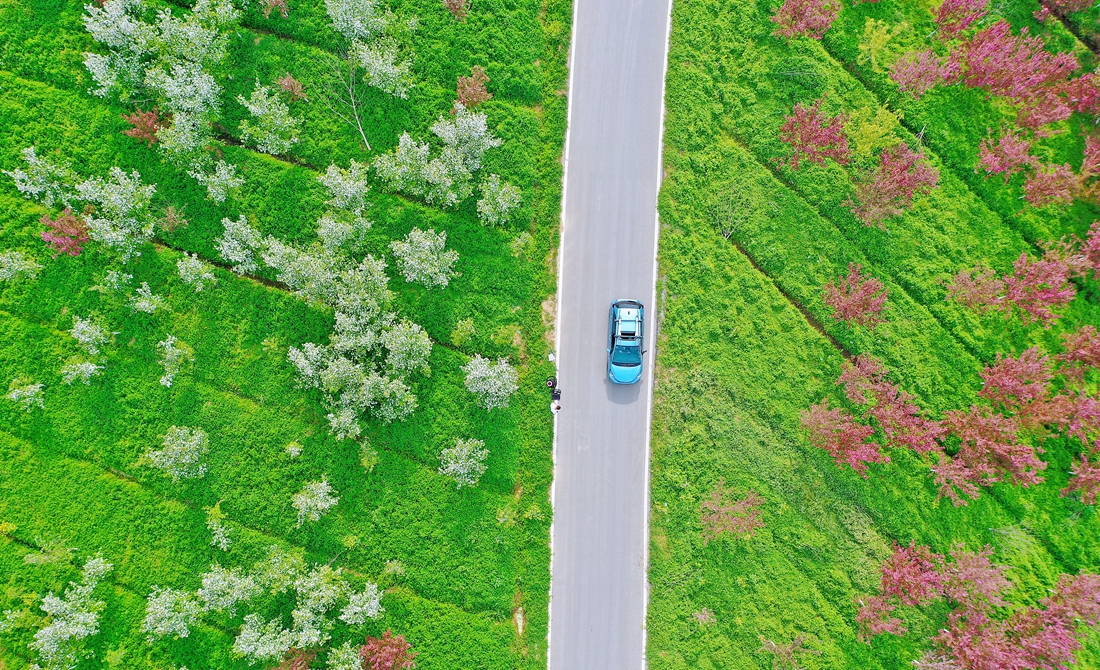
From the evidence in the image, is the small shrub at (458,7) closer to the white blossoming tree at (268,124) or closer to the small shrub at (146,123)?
the white blossoming tree at (268,124)

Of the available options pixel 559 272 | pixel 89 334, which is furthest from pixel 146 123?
pixel 559 272

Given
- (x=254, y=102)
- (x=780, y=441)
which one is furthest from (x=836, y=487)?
(x=254, y=102)

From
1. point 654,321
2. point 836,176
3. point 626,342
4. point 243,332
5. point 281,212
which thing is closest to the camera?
point 626,342

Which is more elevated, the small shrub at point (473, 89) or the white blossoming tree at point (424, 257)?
the small shrub at point (473, 89)

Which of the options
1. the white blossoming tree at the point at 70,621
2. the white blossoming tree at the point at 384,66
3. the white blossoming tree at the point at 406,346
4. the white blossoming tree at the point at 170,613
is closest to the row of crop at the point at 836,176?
the white blossoming tree at the point at 384,66

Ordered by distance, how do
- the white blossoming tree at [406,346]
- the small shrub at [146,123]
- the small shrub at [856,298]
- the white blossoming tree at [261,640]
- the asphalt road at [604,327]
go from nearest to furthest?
the white blossoming tree at [261,640] < the white blossoming tree at [406,346] < the small shrub at [146,123] < the asphalt road at [604,327] < the small shrub at [856,298]

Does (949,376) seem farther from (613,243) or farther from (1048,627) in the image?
(613,243)

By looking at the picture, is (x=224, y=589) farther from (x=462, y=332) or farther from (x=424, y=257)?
(x=424, y=257)
